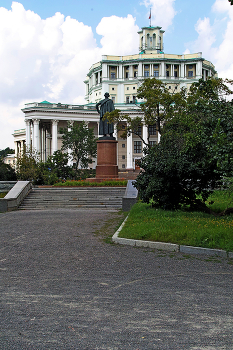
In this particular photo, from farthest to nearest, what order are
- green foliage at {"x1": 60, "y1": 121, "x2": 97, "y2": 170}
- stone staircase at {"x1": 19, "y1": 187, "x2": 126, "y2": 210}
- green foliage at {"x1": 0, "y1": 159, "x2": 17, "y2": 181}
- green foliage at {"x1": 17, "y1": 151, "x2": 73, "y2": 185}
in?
1. green foliage at {"x1": 60, "y1": 121, "x2": 97, "y2": 170}
2. green foliage at {"x1": 0, "y1": 159, "x2": 17, "y2": 181}
3. green foliage at {"x1": 17, "y1": 151, "x2": 73, "y2": 185}
4. stone staircase at {"x1": 19, "y1": 187, "x2": 126, "y2": 210}

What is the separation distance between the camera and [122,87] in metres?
99.8

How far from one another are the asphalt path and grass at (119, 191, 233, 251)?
0.67 meters

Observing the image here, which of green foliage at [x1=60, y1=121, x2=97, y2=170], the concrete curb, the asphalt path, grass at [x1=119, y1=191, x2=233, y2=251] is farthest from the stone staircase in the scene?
green foliage at [x1=60, y1=121, x2=97, y2=170]

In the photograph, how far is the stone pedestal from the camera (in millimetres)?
26250

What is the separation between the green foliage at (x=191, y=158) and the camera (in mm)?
10406

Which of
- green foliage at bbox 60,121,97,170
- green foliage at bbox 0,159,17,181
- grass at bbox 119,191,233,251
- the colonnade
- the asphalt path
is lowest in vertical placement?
the asphalt path

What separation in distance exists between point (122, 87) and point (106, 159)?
77035 mm

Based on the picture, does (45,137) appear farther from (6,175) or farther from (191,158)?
(191,158)

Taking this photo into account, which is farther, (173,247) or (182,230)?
(182,230)

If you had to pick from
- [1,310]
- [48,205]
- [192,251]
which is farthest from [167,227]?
[48,205]

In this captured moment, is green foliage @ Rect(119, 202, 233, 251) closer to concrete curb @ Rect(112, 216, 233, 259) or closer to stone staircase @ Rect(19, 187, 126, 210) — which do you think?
concrete curb @ Rect(112, 216, 233, 259)

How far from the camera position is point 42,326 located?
4.13 meters

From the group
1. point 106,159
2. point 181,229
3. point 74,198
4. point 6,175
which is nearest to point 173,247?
point 181,229

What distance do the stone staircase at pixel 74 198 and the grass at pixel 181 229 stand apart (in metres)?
8.56
